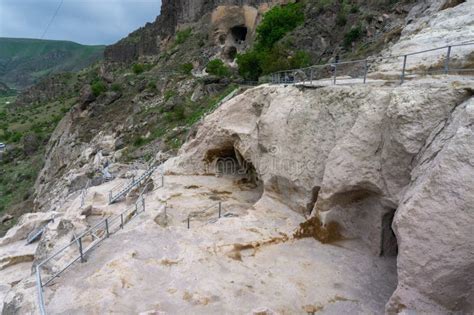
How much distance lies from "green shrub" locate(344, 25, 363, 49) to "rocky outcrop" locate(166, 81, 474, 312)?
1911cm

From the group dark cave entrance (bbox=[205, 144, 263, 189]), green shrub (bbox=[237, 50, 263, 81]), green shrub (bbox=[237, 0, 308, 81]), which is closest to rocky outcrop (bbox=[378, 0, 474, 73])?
dark cave entrance (bbox=[205, 144, 263, 189])

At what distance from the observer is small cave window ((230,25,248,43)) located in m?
57.5

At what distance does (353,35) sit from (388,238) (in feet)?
86.6

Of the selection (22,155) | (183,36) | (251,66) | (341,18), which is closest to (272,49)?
(251,66)

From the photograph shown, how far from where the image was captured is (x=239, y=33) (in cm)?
5866

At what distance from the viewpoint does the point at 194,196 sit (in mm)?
14391

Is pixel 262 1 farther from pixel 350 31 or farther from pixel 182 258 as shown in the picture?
pixel 182 258

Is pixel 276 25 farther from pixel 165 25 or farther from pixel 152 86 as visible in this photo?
pixel 165 25

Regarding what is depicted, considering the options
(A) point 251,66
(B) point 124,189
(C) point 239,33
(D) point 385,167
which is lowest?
(B) point 124,189

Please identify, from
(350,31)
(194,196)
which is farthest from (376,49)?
(194,196)

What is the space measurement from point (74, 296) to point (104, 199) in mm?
10295

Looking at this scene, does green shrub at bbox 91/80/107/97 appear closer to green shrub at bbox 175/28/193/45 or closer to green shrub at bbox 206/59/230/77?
green shrub at bbox 206/59/230/77

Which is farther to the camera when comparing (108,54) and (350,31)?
(108,54)

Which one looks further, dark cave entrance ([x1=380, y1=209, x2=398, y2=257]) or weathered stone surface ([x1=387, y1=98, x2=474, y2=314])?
dark cave entrance ([x1=380, y1=209, x2=398, y2=257])
